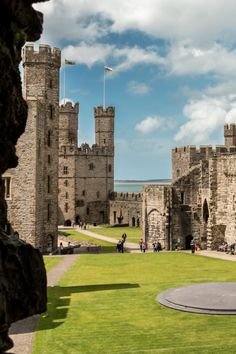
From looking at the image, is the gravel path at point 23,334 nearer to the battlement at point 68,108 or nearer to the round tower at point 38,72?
the round tower at point 38,72

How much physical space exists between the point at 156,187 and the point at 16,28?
40791mm

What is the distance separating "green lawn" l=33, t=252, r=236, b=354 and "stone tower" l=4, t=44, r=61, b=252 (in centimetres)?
1318

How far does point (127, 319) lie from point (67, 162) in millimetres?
65407

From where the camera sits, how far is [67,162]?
82188 millimetres

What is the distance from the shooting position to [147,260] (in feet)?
113

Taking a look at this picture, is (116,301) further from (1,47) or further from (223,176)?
(223,176)

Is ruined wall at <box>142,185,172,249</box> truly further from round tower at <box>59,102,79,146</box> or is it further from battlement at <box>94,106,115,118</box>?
battlement at <box>94,106,115,118</box>

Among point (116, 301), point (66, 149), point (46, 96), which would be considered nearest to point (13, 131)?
point (116, 301)

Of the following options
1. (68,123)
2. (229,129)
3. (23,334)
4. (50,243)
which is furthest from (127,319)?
(68,123)

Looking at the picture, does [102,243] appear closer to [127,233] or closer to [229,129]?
[127,233]

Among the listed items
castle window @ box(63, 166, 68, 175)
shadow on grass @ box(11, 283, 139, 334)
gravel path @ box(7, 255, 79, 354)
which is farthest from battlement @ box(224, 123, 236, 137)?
gravel path @ box(7, 255, 79, 354)

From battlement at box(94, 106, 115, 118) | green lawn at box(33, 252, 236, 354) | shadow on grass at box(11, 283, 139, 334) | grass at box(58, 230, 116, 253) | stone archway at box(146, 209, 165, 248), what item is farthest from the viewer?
battlement at box(94, 106, 115, 118)

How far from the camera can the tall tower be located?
8038 cm

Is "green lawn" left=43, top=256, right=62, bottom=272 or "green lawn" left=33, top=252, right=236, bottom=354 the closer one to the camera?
"green lawn" left=33, top=252, right=236, bottom=354
